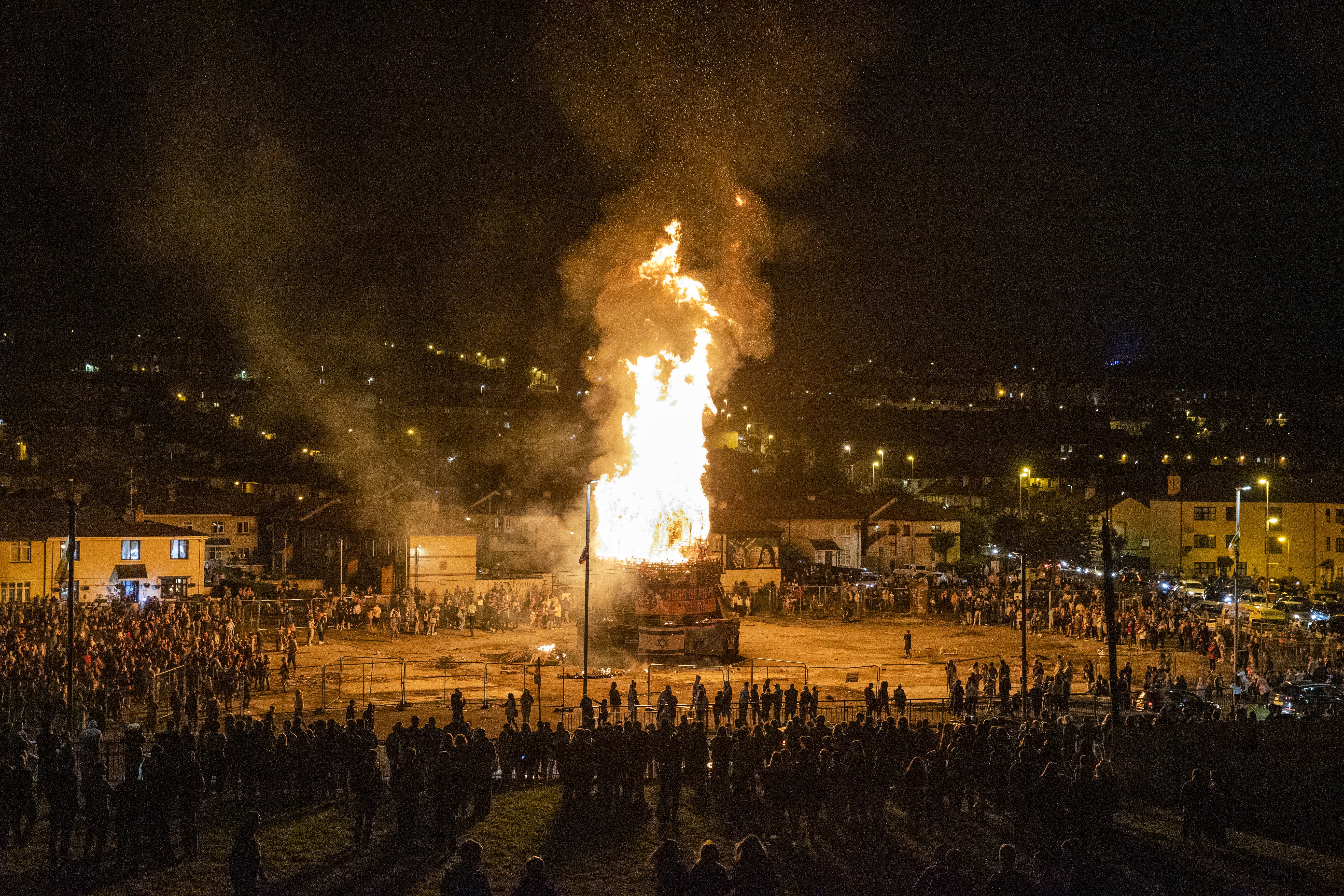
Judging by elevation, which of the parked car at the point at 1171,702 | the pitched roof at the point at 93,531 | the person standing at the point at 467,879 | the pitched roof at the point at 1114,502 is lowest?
the parked car at the point at 1171,702

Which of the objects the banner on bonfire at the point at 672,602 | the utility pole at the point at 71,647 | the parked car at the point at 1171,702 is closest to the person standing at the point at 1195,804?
the parked car at the point at 1171,702

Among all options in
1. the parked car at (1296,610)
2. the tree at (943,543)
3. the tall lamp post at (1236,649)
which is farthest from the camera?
the tree at (943,543)

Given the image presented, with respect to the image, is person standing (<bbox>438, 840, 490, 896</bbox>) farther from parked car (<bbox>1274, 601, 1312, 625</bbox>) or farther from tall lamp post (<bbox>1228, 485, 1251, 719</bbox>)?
parked car (<bbox>1274, 601, 1312, 625</bbox>)

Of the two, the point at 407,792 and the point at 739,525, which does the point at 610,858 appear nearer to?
the point at 407,792

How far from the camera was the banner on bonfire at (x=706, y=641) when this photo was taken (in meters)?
31.1

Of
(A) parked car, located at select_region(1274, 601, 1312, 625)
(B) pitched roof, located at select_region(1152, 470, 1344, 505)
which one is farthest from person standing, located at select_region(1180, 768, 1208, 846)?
(B) pitched roof, located at select_region(1152, 470, 1344, 505)

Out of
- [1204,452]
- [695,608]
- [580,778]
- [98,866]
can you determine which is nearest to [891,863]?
[580,778]

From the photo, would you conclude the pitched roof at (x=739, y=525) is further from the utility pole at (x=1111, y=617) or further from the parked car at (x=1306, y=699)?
the utility pole at (x=1111, y=617)

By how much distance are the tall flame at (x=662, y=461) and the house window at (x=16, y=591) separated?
849 inches

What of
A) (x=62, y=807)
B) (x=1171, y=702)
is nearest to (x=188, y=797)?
(x=62, y=807)

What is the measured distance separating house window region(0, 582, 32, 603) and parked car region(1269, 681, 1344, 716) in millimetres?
39670

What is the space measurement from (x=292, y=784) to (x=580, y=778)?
4580 mm

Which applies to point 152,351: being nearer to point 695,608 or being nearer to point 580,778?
point 695,608

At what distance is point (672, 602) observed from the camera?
3189 cm
